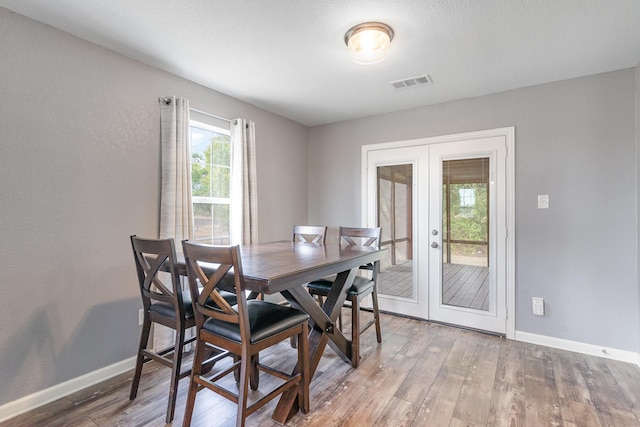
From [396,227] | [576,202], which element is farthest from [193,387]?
[576,202]

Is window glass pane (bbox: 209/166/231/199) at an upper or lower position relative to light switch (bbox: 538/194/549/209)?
upper

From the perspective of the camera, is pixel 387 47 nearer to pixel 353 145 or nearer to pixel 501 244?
pixel 353 145

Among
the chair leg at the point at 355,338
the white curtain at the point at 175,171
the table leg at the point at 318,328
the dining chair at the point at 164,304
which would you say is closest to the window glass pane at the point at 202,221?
the white curtain at the point at 175,171

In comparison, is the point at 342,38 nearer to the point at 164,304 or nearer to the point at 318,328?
the point at 318,328

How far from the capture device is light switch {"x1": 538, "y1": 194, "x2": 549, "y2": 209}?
2836 mm

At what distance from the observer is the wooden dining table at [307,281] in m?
1.56

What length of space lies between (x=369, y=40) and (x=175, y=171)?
70.4 inches

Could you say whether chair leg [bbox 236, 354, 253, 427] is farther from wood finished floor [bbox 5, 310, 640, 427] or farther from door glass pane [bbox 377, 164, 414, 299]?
door glass pane [bbox 377, 164, 414, 299]

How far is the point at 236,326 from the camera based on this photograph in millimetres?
1595

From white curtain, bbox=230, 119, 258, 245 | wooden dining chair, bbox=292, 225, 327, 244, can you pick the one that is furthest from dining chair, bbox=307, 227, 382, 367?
white curtain, bbox=230, 119, 258, 245

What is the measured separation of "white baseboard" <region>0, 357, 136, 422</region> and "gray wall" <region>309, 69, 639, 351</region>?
3444 millimetres

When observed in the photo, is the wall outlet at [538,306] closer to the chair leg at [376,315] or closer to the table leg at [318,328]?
the chair leg at [376,315]

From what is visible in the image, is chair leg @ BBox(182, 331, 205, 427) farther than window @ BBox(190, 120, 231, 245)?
No

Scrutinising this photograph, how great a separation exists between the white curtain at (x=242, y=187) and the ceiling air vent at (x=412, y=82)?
158 cm
